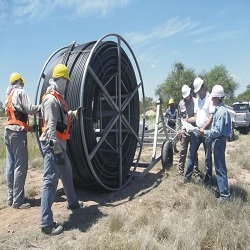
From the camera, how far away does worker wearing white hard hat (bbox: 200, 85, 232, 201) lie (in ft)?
18.2

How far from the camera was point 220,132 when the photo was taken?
5.52 meters

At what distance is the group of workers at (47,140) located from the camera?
4629mm

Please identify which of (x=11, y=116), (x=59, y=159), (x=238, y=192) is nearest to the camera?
(x=59, y=159)

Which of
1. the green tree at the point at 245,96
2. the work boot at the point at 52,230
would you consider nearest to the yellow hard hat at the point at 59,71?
the work boot at the point at 52,230

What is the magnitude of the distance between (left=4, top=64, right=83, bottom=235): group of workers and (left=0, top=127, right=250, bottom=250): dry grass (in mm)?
258

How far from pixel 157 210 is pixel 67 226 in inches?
57.8

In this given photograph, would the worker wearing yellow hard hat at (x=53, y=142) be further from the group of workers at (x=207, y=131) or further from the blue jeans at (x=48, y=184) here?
the group of workers at (x=207, y=131)

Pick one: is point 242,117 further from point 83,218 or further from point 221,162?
point 83,218

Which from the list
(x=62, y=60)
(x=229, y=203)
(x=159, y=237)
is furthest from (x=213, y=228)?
(x=62, y=60)

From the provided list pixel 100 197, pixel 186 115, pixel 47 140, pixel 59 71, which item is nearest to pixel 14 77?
pixel 59 71

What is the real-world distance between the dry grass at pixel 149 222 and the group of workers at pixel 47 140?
0.26 m

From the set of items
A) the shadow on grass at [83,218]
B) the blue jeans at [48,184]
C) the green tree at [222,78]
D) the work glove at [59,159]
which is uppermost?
the green tree at [222,78]

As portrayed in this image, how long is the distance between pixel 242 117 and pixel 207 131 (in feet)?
48.8

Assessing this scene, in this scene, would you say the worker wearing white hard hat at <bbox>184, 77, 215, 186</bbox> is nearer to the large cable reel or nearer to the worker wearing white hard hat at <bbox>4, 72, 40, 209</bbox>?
the large cable reel
